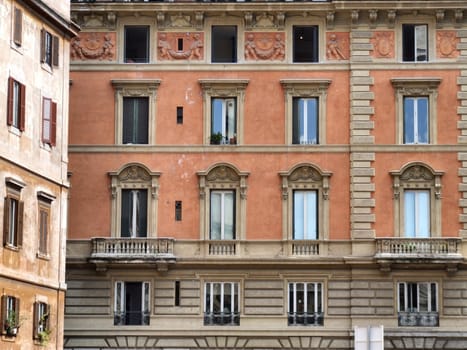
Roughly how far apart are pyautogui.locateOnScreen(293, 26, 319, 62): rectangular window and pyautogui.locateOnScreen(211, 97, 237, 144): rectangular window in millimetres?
3470

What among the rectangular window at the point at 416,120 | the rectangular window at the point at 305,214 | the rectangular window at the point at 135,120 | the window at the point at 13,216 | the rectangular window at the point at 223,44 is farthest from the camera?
the rectangular window at the point at 223,44

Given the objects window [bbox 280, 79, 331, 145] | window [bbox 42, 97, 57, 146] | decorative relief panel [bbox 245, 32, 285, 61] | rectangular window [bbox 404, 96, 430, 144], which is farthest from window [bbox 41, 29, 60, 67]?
rectangular window [bbox 404, 96, 430, 144]

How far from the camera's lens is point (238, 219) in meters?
68.2

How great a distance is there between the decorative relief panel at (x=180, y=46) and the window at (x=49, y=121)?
12021 mm

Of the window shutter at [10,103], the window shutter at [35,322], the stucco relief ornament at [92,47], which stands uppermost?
the stucco relief ornament at [92,47]

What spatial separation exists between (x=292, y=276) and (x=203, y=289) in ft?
12.7

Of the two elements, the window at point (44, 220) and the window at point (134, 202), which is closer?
the window at point (44, 220)

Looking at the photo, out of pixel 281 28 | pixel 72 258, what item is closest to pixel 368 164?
pixel 281 28

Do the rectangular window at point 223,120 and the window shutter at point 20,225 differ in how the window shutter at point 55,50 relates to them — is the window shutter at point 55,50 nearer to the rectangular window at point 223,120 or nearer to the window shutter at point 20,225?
the window shutter at point 20,225

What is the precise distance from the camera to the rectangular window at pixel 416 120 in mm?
68500

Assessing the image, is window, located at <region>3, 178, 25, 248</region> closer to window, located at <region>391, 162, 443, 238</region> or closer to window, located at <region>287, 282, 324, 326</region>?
window, located at <region>287, 282, 324, 326</region>

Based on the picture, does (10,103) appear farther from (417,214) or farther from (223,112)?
(417,214)

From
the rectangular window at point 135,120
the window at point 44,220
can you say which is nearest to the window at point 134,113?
the rectangular window at point 135,120

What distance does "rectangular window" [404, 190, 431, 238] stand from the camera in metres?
67.8
